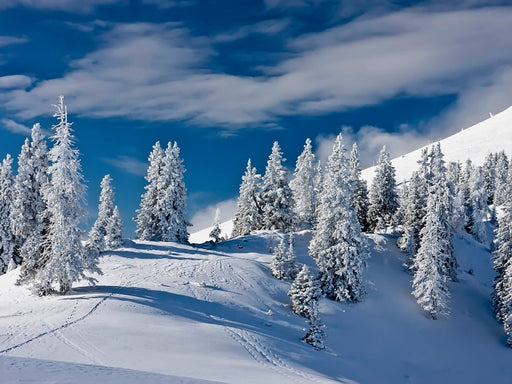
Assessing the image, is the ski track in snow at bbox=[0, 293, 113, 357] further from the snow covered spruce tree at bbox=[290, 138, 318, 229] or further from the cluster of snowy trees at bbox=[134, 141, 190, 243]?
the snow covered spruce tree at bbox=[290, 138, 318, 229]

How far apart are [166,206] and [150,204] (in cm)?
311

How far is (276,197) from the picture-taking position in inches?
2660

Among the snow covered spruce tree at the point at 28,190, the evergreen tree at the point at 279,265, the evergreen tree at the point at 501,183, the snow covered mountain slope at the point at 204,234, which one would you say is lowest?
the evergreen tree at the point at 279,265

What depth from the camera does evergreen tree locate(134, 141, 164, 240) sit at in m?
60.4

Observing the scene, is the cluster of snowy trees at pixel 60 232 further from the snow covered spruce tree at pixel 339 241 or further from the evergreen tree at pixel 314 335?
the snow covered spruce tree at pixel 339 241

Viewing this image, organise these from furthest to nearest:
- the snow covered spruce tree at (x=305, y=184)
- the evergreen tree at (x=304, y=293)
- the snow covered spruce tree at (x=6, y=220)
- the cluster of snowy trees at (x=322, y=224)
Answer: the snow covered spruce tree at (x=305, y=184) < the snow covered spruce tree at (x=6, y=220) < the cluster of snowy trees at (x=322, y=224) < the evergreen tree at (x=304, y=293)

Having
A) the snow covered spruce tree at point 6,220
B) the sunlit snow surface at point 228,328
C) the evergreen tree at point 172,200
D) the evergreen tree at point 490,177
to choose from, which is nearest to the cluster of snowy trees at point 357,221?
the sunlit snow surface at point 228,328

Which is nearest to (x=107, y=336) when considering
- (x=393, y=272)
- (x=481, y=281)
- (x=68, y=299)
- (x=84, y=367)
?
(x=84, y=367)

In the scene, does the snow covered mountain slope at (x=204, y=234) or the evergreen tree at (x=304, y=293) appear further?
the snow covered mountain slope at (x=204, y=234)

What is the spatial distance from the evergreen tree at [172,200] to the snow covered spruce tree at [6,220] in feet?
56.0

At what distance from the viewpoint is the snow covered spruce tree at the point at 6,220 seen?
5088cm

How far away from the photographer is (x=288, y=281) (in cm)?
4600

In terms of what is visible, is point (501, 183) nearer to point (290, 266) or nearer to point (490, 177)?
point (490, 177)

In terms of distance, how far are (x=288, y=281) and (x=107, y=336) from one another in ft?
82.6
